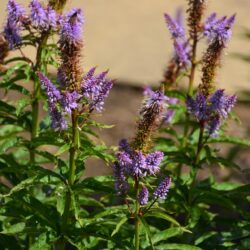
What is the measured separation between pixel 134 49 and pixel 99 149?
7.02 metres

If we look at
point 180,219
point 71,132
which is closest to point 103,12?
point 180,219

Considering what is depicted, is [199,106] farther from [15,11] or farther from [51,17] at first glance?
[15,11]

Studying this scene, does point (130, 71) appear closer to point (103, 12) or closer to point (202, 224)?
point (103, 12)

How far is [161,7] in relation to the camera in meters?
12.5

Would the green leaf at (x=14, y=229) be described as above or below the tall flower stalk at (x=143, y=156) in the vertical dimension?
below

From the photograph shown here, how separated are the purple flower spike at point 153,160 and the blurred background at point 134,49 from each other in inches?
191

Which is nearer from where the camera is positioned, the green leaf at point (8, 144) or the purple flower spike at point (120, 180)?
the purple flower spike at point (120, 180)

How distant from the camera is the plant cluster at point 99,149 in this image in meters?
3.91

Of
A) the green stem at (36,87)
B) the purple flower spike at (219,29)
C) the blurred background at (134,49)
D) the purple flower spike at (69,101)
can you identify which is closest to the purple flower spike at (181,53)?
the purple flower spike at (219,29)

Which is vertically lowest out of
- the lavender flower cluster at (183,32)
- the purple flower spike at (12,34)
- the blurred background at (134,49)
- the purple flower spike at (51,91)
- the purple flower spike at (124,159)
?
the purple flower spike at (124,159)

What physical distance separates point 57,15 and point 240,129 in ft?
16.7

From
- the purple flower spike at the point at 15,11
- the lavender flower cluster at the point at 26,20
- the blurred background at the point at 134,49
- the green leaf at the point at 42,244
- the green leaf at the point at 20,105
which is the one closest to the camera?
the green leaf at the point at 42,244

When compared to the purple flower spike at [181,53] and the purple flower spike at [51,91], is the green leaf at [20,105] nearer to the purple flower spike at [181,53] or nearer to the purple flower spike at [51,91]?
the purple flower spike at [51,91]

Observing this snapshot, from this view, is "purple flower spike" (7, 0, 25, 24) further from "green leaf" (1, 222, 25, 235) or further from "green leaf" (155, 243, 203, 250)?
"green leaf" (155, 243, 203, 250)
